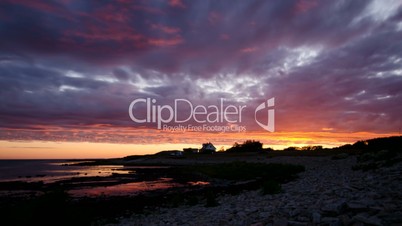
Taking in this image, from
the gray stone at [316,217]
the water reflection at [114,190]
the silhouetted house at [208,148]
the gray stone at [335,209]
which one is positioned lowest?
the water reflection at [114,190]

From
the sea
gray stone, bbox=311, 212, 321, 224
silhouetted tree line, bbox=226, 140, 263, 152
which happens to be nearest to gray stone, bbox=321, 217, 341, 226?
gray stone, bbox=311, 212, 321, 224

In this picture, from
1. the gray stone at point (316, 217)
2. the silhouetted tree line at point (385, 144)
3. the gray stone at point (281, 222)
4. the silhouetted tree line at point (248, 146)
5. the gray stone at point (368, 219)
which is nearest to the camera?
the gray stone at point (368, 219)

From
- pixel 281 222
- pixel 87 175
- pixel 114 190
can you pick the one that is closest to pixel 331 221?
pixel 281 222

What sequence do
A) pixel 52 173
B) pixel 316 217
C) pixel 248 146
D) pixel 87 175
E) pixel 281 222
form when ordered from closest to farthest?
pixel 316 217 → pixel 281 222 → pixel 87 175 → pixel 52 173 → pixel 248 146

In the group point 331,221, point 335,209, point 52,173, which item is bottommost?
point 52,173

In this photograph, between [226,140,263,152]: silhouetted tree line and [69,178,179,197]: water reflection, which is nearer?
[69,178,179,197]: water reflection

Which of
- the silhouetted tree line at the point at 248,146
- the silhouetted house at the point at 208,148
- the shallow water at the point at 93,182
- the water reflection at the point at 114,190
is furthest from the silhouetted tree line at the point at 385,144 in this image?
the silhouetted house at the point at 208,148

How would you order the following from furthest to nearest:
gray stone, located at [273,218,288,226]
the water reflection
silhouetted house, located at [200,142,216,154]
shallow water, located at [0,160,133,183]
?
silhouetted house, located at [200,142,216,154] → shallow water, located at [0,160,133,183] → the water reflection → gray stone, located at [273,218,288,226]

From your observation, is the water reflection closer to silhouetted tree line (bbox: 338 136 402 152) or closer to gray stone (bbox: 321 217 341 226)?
gray stone (bbox: 321 217 341 226)

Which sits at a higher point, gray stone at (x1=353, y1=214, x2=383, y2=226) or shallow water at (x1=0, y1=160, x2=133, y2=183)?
gray stone at (x1=353, y1=214, x2=383, y2=226)

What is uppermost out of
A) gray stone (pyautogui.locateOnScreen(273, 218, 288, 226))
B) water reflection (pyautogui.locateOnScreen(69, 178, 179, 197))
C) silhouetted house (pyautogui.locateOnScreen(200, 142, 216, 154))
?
silhouetted house (pyautogui.locateOnScreen(200, 142, 216, 154))

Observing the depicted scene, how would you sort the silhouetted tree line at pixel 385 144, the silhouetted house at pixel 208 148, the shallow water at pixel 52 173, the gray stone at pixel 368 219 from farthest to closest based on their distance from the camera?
the silhouetted house at pixel 208 148
the shallow water at pixel 52 173
the silhouetted tree line at pixel 385 144
the gray stone at pixel 368 219

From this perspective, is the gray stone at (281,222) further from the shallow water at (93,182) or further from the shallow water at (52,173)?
the shallow water at (52,173)

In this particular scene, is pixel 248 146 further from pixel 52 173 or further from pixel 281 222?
pixel 281 222
